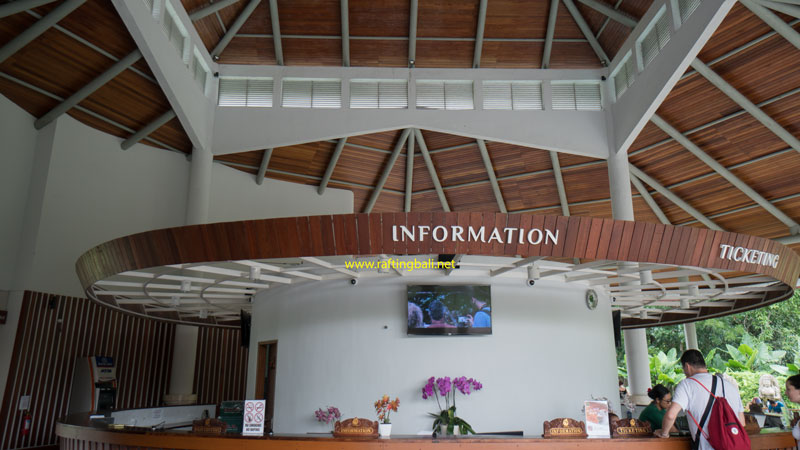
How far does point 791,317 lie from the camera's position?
31797mm

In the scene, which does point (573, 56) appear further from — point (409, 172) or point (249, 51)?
point (249, 51)

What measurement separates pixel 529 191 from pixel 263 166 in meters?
9.14

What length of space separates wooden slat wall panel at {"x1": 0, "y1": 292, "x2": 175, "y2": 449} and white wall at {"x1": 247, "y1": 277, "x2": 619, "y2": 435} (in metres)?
6.45

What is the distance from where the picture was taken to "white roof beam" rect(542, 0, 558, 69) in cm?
1598

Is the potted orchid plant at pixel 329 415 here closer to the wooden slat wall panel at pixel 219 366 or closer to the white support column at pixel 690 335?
the wooden slat wall panel at pixel 219 366

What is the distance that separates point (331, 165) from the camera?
777 inches

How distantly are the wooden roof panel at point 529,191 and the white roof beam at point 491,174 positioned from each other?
0.25 metres

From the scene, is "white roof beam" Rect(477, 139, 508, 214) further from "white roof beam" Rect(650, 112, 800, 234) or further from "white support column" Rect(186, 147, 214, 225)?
"white support column" Rect(186, 147, 214, 225)

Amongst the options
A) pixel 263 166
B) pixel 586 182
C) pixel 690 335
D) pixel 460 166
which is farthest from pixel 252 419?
pixel 690 335

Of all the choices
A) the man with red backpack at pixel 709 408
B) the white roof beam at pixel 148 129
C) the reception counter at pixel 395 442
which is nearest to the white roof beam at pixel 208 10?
the white roof beam at pixel 148 129

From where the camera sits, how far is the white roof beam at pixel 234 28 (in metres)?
16.0

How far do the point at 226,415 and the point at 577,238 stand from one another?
615cm

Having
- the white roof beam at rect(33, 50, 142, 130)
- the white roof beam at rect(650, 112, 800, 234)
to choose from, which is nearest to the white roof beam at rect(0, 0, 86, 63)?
the white roof beam at rect(33, 50, 142, 130)

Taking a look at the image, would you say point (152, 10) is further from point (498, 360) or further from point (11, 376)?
point (498, 360)
